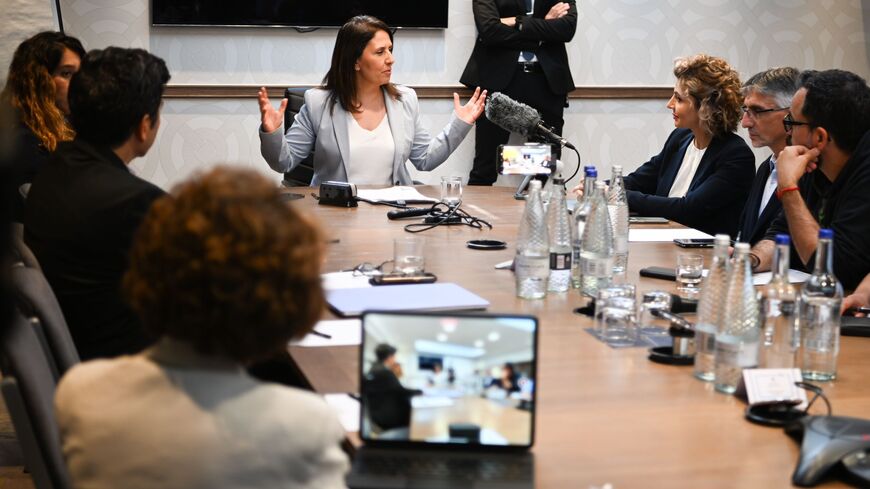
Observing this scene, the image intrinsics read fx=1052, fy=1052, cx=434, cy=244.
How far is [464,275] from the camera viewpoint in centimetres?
271

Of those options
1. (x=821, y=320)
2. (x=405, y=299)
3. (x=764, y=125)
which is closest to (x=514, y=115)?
(x=764, y=125)

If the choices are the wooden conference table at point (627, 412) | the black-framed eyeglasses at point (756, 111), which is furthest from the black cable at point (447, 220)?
the black-framed eyeglasses at point (756, 111)

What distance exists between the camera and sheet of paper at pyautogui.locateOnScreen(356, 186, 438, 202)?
3947mm

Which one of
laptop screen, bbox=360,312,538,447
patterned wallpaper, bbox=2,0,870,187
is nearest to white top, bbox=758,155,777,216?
laptop screen, bbox=360,312,538,447

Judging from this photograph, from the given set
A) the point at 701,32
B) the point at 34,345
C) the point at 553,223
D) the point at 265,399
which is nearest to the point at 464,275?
the point at 553,223

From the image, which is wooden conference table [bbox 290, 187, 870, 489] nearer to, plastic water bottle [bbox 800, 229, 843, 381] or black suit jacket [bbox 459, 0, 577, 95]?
plastic water bottle [bbox 800, 229, 843, 381]

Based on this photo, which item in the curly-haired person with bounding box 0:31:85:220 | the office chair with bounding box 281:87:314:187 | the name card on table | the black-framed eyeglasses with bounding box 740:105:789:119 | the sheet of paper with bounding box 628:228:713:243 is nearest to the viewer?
the name card on table

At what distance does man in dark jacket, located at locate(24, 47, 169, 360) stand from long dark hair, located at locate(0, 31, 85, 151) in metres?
1.29

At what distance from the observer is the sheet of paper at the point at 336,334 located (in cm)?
204

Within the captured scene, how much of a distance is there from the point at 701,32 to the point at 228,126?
3.13 meters

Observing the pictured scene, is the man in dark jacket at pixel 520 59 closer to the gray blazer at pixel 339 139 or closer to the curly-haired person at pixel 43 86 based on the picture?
the gray blazer at pixel 339 139

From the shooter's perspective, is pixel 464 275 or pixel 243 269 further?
pixel 464 275

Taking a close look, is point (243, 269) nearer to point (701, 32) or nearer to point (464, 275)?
point (464, 275)

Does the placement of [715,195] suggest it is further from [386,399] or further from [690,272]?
[386,399]
